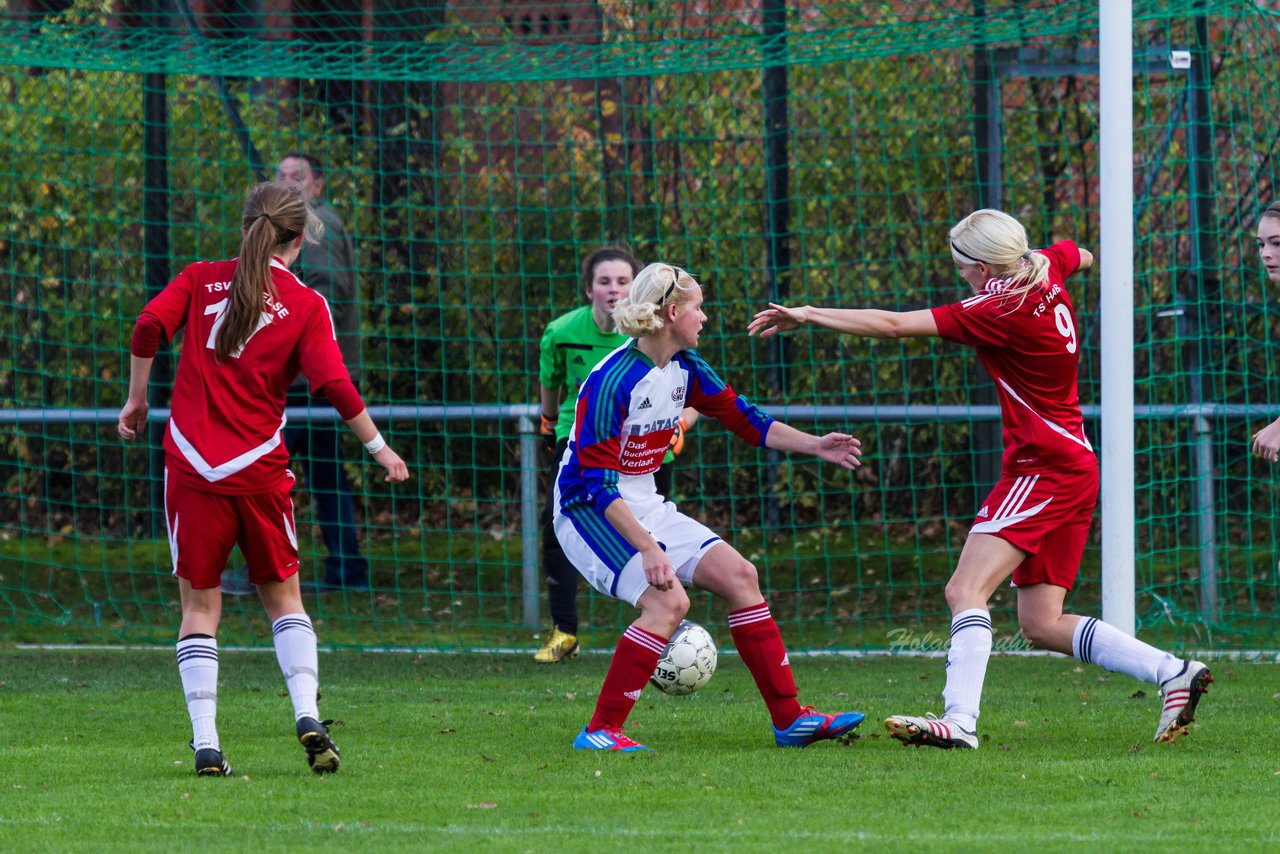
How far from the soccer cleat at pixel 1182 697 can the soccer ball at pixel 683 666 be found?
4.61 ft

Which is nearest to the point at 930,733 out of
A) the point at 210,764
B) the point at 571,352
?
the point at 210,764

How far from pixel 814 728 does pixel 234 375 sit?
201cm

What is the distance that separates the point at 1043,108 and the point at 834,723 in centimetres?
574

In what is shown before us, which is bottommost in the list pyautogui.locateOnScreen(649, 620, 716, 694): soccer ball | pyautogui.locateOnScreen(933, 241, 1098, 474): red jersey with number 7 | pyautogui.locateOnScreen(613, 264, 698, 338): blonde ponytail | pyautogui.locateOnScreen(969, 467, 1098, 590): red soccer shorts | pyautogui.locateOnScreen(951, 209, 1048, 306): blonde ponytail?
pyautogui.locateOnScreen(649, 620, 716, 694): soccer ball

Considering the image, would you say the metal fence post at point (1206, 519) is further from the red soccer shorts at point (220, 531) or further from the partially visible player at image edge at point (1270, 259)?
the red soccer shorts at point (220, 531)

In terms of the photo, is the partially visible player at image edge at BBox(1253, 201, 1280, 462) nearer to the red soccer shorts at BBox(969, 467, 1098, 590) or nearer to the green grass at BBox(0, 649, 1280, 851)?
the red soccer shorts at BBox(969, 467, 1098, 590)

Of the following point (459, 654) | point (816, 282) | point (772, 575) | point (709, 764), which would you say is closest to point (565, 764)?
point (709, 764)

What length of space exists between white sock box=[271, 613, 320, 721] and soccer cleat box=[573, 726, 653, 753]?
33.2 inches

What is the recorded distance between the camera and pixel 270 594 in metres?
4.77

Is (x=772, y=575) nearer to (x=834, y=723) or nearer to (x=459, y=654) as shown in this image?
(x=459, y=654)

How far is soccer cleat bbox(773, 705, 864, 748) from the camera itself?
5.06m

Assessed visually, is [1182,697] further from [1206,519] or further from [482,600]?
[482,600]

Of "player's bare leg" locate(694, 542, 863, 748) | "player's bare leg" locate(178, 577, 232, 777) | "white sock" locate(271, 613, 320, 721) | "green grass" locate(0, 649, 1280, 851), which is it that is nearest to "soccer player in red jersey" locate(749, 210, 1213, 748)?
"green grass" locate(0, 649, 1280, 851)

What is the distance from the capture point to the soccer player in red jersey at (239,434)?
15.1ft
